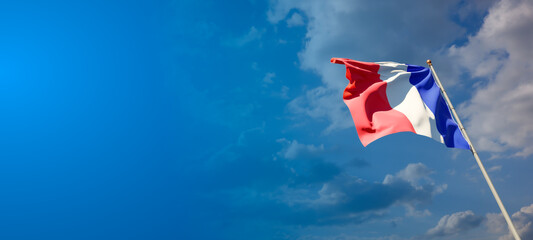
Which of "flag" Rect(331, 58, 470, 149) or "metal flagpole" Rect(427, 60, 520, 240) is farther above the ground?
"flag" Rect(331, 58, 470, 149)

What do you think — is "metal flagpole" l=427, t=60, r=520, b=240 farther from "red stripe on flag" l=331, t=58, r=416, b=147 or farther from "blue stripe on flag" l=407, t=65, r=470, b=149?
"red stripe on flag" l=331, t=58, r=416, b=147

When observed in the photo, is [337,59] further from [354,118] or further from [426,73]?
[426,73]

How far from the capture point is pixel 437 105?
1769cm

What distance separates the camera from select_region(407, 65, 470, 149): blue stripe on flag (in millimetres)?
16562

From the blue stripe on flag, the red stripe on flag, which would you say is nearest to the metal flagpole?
the blue stripe on flag

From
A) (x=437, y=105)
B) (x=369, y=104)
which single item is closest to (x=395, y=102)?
(x=369, y=104)

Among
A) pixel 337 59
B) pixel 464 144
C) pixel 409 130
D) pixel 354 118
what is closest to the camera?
pixel 464 144

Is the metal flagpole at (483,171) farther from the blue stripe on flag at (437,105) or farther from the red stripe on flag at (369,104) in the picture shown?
the red stripe on flag at (369,104)

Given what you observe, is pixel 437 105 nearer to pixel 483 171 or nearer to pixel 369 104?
pixel 369 104

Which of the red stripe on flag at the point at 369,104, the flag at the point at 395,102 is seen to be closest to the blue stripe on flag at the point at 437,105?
the flag at the point at 395,102

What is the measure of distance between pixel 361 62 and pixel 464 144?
6.59 metres

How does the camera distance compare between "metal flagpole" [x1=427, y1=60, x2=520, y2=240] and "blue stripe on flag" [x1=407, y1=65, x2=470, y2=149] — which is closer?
"metal flagpole" [x1=427, y1=60, x2=520, y2=240]

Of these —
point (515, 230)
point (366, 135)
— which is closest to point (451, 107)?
point (366, 135)

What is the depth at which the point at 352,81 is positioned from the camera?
755 inches
